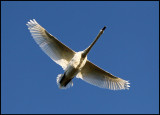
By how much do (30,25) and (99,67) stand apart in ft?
16.8

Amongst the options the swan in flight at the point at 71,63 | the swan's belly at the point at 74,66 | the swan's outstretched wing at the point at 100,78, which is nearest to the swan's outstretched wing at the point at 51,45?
the swan in flight at the point at 71,63

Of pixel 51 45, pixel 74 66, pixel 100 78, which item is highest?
pixel 100 78

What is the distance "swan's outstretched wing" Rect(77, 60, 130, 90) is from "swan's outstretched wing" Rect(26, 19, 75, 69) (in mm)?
1436

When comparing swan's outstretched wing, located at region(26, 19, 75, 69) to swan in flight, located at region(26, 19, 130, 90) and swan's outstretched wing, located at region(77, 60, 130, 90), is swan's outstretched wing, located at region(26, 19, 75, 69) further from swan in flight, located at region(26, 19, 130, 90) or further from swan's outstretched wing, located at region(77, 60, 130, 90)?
swan's outstretched wing, located at region(77, 60, 130, 90)

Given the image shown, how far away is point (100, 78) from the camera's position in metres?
29.4

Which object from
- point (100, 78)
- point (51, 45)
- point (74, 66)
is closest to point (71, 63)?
point (74, 66)

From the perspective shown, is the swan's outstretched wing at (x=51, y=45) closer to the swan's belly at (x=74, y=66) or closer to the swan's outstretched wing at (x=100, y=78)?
the swan's belly at (x=74, y=66)

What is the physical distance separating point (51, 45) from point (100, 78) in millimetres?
3943

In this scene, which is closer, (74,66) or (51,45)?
(74,66)

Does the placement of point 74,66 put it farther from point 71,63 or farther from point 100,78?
point 100,78

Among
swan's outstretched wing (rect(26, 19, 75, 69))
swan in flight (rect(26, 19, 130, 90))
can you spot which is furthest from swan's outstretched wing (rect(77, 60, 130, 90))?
swan's outstretched wing (rect(26, 19, 75, 69))

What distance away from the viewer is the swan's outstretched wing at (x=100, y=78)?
29.1 meters

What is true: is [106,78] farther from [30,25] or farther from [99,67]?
[30,25]

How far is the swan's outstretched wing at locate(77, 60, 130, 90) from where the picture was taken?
95.3 ft
